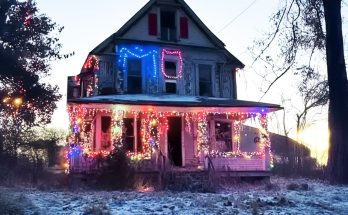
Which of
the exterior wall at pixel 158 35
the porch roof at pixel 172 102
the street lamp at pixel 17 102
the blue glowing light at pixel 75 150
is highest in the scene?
the exterior wall at pixel 158 35

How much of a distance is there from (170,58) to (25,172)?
338 inches

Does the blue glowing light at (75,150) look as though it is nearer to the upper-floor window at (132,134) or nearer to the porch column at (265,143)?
the upper-floor window at (132,134)

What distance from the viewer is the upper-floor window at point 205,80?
2302 centimetres

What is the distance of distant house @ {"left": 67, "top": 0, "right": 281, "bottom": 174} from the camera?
61.1 feet

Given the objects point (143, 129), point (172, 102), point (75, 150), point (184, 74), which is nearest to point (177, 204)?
point (75, 150)

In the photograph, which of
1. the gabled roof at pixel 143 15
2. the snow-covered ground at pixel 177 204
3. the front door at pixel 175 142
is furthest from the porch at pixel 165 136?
the snow-covered ground at pixel 177 204

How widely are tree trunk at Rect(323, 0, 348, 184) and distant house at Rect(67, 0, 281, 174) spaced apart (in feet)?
9.83

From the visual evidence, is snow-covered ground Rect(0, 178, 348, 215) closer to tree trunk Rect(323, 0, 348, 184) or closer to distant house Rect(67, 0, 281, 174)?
tree trunk Rect(323, 0, 348, 184)

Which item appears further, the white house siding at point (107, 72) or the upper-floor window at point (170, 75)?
the upper-floor window at point (170, 75)

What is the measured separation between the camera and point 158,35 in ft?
73.5

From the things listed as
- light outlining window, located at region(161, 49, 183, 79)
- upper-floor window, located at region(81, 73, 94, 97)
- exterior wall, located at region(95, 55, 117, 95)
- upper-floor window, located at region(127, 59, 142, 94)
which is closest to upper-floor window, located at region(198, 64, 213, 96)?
light outlining window, located at region(161, 49, 183, 79)

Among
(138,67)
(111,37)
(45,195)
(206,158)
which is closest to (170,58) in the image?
(138,67)

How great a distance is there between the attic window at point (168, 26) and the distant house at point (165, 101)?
50mm

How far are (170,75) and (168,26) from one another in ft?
8.42
